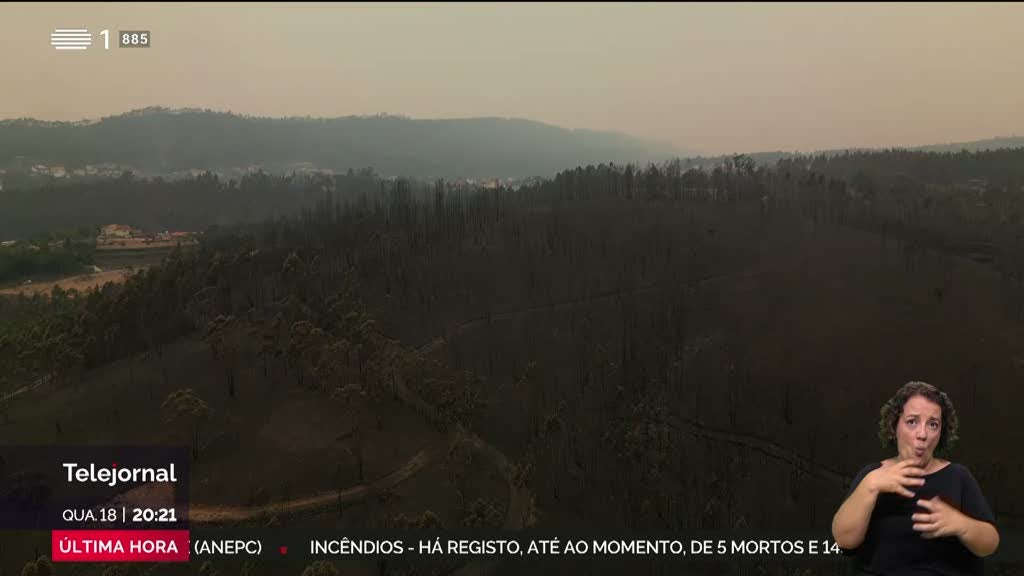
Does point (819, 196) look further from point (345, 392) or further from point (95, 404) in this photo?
point (95, 404)

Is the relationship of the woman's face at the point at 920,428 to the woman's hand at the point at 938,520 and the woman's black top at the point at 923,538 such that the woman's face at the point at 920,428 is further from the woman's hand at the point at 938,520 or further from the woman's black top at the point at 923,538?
the woman's hand at the point at 938,520

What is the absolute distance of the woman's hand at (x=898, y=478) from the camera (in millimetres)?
6102

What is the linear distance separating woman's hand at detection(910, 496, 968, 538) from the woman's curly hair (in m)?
0.54

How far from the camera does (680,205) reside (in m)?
152

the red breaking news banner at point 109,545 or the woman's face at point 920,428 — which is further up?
the woman's face at point 920,428

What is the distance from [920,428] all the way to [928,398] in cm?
35

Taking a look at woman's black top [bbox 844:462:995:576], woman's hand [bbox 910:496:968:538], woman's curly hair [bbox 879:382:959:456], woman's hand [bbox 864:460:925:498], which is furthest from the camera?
woman's curly hair [bbox 879:382:959:456]

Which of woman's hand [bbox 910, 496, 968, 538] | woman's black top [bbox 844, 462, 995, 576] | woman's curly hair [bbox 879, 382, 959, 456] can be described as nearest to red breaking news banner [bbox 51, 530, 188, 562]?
woman's black top [bbox 844, 462, 995, 576]

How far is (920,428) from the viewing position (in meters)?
6.31

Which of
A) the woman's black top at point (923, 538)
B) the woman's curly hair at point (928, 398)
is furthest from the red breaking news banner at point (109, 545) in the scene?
the woman's curly hair at point (928, 398)

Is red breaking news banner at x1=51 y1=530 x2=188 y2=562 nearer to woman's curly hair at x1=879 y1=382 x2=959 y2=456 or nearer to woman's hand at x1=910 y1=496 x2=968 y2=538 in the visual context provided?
woman's curly hair at x1=879 y1=382 x2=959 y2=456

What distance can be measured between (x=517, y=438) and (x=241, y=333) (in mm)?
46164

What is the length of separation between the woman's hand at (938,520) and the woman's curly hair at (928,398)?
543 mm

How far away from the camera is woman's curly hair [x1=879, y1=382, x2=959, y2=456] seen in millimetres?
6387
